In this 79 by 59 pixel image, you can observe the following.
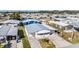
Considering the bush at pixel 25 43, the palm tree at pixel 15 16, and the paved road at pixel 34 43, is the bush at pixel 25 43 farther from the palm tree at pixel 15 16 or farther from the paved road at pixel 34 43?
the palm tree at pixel 15 16

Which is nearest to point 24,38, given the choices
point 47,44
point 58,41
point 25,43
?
point 25,43

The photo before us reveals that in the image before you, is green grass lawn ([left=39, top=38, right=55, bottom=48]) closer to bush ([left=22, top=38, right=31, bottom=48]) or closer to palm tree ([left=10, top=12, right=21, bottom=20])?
bush ([left=22, top=38, right=31, bottom=48])

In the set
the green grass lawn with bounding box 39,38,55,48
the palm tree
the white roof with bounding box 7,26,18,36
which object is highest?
Answer: the palm tree

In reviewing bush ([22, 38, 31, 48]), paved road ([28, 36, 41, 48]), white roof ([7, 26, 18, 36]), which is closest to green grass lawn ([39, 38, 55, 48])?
paved road ([28, 36, 41, 48])

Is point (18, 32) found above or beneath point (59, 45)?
above

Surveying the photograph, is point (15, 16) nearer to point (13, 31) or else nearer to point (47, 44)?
point (13, 31)

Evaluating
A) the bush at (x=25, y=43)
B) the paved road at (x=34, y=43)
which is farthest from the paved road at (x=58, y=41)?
the bush at (x=25, y=43)
